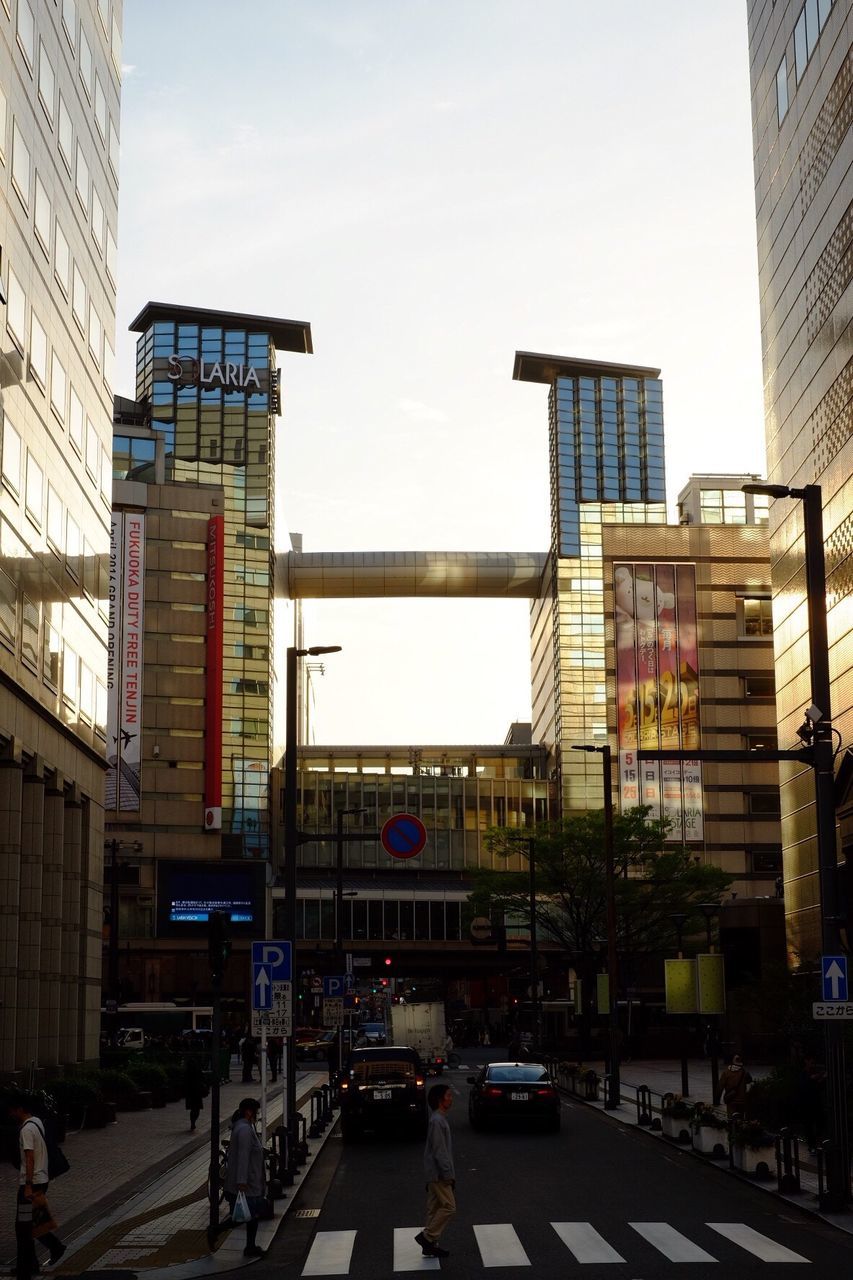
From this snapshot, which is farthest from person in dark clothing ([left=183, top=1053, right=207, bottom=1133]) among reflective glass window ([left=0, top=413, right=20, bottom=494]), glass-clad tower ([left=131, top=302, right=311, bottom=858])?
glass-clad tower ([left=131, top=302, right=311, bottom=858])

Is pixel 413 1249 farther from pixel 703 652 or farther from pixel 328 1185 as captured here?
pixel 703 652

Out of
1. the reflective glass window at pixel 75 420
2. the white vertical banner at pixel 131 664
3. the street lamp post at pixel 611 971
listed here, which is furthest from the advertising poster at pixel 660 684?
the reflective glass window at pixel 75 420

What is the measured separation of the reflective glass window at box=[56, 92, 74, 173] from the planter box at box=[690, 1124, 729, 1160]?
3302 centimetres

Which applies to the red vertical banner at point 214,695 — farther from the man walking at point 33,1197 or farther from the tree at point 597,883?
the man walking at point 33,1197

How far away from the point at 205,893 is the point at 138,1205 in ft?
289

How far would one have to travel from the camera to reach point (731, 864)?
120m

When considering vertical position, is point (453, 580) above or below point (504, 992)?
above

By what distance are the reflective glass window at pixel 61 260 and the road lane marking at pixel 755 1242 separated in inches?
1347

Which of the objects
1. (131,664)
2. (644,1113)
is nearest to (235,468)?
(131,664)

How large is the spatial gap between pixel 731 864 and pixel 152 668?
4587cm

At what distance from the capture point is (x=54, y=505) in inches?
1774

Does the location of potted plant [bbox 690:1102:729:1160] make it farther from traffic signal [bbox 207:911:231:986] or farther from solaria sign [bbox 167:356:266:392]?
solaria sign [bbox 167:356:266:392]

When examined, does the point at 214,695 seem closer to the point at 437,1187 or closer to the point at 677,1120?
the point at 677,1120

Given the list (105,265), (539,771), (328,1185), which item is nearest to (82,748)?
(105,265)
